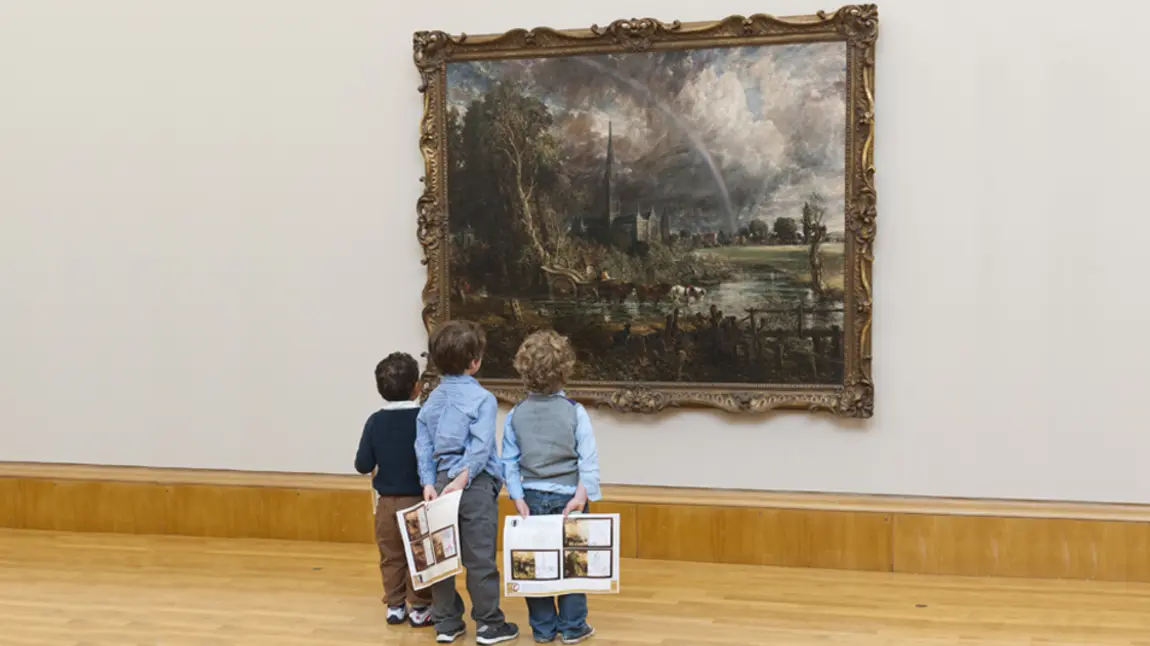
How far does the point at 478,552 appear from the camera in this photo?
7547 mm

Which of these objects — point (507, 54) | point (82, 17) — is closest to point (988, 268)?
point (507, 54)

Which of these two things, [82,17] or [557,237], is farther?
[82,17]

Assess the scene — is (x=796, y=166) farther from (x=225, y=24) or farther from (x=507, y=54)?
(x=225, y=24)

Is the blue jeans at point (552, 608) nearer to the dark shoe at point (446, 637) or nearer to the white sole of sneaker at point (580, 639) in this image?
the white sole of sneaker at point (580, 639)

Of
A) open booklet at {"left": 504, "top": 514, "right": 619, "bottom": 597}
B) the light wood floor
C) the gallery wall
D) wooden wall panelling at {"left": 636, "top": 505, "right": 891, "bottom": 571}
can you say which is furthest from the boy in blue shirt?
the gallery wall

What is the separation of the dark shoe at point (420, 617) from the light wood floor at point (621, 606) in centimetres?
13

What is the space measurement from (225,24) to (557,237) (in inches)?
132

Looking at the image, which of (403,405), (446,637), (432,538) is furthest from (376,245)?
(446,637)

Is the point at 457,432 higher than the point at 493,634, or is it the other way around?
the point at 457,432

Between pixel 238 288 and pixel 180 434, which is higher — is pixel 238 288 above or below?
above

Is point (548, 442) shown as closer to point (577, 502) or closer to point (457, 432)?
point (577, 502)

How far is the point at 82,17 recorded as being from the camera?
435 inches

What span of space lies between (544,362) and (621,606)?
6.43 feet

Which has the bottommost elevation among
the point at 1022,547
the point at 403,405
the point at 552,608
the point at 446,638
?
the point at 446,638
